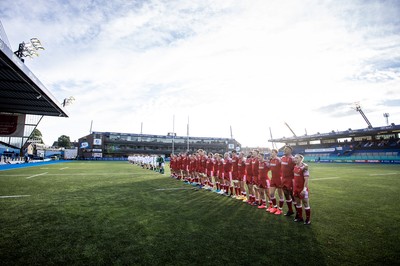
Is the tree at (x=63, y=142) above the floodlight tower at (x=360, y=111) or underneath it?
underneath

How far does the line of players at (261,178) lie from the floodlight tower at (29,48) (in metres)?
21.3

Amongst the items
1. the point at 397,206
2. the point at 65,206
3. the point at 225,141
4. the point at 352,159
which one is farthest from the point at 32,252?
the point at 225,141

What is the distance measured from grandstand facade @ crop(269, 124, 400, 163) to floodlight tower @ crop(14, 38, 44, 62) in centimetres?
5720

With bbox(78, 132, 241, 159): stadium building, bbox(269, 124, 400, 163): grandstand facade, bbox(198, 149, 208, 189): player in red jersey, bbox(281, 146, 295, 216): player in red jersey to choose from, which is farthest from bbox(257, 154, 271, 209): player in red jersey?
bbox(78, 132, 241, 159): stadium building

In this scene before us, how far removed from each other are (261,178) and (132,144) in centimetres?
6781

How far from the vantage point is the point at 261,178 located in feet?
26.0

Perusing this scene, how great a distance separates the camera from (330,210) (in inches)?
285

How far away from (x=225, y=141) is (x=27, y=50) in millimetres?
70833

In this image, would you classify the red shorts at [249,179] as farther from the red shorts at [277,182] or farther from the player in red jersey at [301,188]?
the player in red jersey at [301,188]

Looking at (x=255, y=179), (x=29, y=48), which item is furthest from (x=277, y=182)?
(x=29, y=48)

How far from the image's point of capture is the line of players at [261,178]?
626 cm

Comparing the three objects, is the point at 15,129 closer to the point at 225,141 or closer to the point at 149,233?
the point at 149,233

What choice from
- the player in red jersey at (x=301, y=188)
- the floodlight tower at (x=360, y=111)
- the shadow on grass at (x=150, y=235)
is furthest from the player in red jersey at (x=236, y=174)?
the floodlight tower at (x=360, y=111)

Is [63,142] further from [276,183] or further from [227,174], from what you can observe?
[276,183]
